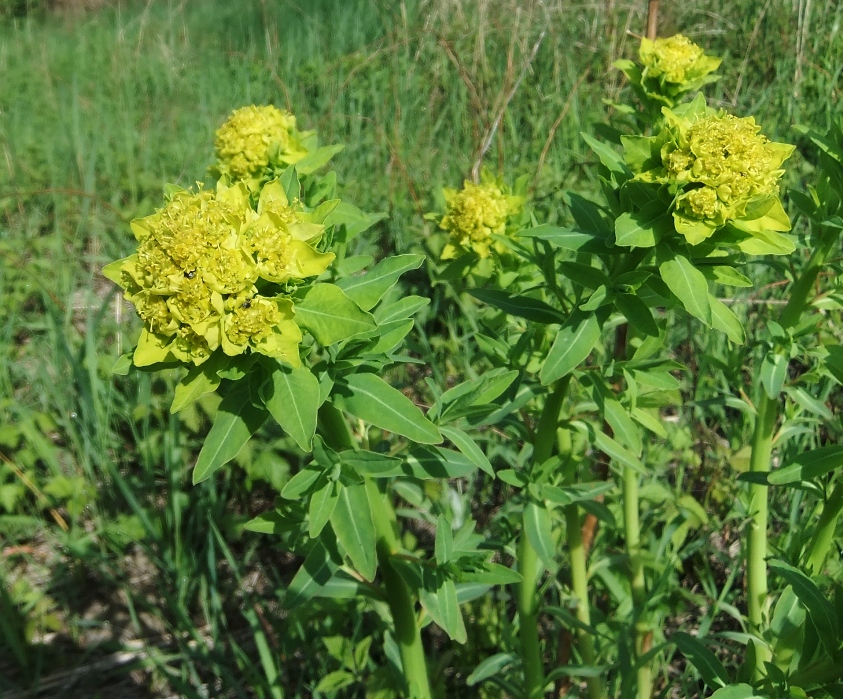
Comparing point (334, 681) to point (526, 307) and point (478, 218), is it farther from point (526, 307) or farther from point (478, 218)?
point (478, 218)

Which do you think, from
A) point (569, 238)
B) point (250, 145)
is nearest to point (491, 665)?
point (569, 238)

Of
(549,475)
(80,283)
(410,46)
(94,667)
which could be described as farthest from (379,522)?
(410,46)

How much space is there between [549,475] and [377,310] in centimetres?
65

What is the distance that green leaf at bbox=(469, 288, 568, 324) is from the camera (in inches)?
67.0

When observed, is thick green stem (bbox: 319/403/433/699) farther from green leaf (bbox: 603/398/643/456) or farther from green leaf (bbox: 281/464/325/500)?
green leaf (bbox: 603/398/643/456)

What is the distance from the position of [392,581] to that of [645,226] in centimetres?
102

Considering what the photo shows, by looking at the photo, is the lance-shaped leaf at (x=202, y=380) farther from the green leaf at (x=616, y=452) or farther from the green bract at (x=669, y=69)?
the green bract at (x=669, y=69)

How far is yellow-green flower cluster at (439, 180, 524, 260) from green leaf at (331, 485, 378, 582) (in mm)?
887

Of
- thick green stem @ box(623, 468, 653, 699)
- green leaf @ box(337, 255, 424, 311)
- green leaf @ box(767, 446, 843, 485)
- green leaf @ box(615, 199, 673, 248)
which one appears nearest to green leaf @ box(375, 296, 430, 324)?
green leaf @ box(337, 255, 424, 311)

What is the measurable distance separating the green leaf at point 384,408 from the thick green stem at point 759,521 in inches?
42.2

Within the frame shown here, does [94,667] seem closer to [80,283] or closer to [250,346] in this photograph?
[250,346]

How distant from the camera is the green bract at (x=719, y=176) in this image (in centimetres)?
137

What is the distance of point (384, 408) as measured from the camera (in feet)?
4.65

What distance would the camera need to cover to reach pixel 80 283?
14.3ft
